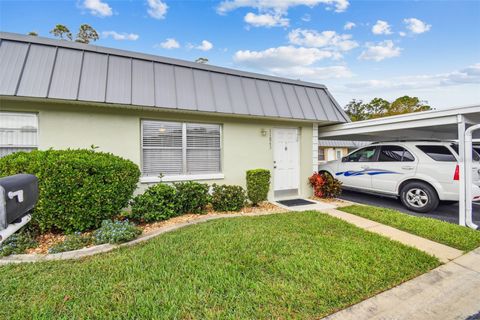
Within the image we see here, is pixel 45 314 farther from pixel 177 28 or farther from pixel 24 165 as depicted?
pixel 177 28

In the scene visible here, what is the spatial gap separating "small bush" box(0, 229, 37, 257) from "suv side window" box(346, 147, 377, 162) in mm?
8331

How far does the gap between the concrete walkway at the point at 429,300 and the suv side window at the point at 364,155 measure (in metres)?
4.34

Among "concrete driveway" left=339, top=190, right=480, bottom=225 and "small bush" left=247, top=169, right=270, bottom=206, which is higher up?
"small bush" left=247, top=169, right=270, bottom=206

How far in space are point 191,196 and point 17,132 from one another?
3.84 m

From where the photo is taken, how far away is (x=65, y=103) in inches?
182

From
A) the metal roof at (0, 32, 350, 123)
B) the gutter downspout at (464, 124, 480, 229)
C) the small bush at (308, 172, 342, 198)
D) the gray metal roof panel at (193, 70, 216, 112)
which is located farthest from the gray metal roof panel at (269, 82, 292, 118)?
the gutter downspout at (464, 124, 480, 229)

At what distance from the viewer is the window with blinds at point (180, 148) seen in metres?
5.49

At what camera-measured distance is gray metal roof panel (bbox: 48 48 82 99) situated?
4.20 metres

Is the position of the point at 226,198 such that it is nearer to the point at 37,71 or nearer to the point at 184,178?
the point at 184,178

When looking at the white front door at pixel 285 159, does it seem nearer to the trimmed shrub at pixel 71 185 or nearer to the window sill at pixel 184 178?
the window sill at pixel 184 178

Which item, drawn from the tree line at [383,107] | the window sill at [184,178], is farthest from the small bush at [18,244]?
the tree line at [383,107]

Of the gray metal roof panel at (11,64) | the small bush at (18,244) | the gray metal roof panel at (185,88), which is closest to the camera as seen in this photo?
the small bush at (18,244)

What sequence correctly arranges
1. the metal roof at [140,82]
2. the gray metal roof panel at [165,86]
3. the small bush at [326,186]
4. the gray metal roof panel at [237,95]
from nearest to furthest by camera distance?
the metal roof at [140,82], the gray metal roof panel at [165,86], the gray metal roof panel at [237,95], the small bush at [326,186]

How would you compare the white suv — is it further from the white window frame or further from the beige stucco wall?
the white window frame
